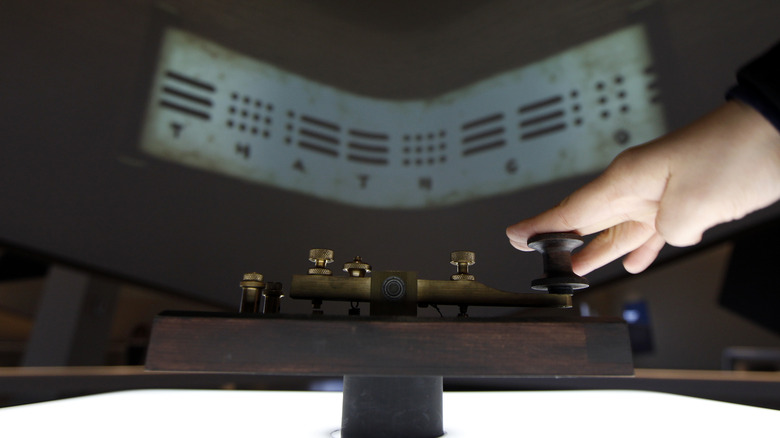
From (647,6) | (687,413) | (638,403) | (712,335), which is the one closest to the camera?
(687,413)

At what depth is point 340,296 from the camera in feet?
1.93

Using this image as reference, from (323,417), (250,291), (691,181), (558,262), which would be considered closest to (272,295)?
(250,291)

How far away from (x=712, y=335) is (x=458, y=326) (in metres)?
5.28

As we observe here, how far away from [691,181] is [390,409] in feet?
1.41

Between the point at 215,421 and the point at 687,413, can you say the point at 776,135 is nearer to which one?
the point at 687,413

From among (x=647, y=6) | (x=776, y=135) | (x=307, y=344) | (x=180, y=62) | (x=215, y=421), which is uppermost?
(x=647, y=6)

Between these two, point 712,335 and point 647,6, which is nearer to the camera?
point 647,6

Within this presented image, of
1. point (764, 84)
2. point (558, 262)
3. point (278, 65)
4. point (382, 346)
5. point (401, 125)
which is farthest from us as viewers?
point (401, 125)

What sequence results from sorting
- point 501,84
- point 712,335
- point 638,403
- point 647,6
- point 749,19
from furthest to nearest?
point 712,335 → point 501,84 → point 647,6 → point 749,19 → point 638,403

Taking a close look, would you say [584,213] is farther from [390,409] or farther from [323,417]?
[323,417]

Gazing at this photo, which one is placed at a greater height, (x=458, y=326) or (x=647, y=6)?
(x=647, y=6)

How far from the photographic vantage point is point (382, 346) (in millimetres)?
449

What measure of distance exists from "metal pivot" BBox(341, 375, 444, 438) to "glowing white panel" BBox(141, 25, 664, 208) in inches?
101

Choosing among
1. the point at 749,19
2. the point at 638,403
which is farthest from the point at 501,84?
the point at 638,403
